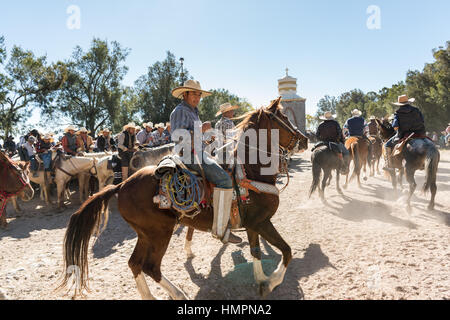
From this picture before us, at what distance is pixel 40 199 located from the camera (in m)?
11.4

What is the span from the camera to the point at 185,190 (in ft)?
11.3

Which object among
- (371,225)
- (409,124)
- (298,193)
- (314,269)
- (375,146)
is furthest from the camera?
(375,146)

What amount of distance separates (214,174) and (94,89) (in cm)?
3348

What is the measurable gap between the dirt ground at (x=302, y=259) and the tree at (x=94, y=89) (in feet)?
90.3

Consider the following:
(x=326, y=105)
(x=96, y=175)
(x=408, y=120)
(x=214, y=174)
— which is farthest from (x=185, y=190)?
(x=326, y=105)

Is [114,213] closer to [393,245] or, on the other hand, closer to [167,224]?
[167,224]

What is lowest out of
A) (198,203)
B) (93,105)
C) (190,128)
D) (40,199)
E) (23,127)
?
(40,199)

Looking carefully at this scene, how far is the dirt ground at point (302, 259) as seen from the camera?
3791 millimetres

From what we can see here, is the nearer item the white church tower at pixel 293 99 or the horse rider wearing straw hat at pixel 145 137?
the horse rider wearing straw hat at pixel 145 137

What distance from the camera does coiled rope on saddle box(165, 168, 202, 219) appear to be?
11.0ft

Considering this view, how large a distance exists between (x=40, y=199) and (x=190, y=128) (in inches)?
434

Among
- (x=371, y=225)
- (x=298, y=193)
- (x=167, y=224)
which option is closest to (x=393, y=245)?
(x=371, y=225)

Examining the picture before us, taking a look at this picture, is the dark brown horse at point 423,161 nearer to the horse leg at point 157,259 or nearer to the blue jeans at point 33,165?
the horse leg at point 157,259

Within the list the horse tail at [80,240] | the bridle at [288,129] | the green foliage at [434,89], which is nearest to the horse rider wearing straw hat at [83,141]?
the horse tail at [80,240]
